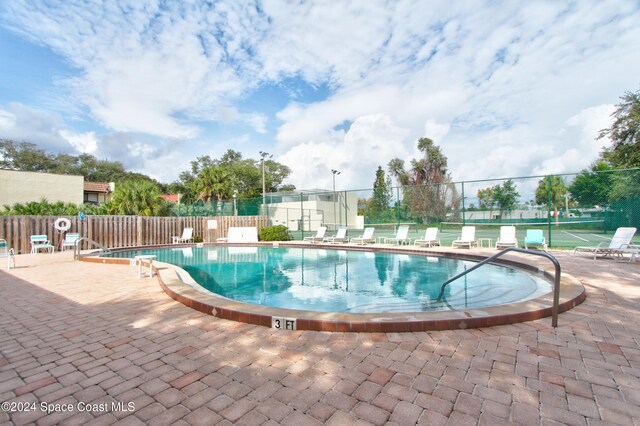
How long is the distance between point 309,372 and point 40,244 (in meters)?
14.4

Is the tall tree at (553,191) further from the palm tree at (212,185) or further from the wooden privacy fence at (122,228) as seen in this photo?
the palm tree at (212,185)

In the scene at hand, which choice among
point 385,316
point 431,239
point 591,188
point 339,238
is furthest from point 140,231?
point 591,188

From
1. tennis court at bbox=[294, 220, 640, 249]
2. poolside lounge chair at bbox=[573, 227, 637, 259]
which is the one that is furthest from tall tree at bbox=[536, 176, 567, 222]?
poolside lounge chair at bbox=[573, 227, 637, 259]

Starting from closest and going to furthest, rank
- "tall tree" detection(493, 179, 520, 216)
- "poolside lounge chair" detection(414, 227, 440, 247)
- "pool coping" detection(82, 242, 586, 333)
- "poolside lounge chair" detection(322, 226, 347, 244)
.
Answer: "pool coping" detection(82, 242, 586, 333), "tall tree" detection(493, 179, 520, 216), "poolside lounge chair" detection(414, 227, 440, 247), "poolside lounge chair" detection(322, 226, 347, 244)

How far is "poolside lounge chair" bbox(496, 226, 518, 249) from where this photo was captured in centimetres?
1045

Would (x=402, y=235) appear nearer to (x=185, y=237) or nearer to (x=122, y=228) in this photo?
(x=185, y=237)

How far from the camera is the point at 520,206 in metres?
11.6

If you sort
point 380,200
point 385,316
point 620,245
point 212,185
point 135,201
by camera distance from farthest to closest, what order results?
point 212,185 < point 135,201 < point 380,200 < point 620,245 < point 385,316

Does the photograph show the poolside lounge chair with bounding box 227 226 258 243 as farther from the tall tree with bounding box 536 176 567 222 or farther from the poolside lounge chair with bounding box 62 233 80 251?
the tall tree with bounding box 536 176 567 222

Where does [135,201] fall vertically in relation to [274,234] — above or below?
above

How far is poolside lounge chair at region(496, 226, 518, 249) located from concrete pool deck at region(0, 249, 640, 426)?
704cm

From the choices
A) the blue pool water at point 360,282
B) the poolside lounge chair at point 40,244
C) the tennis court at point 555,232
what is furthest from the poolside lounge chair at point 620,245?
the poolside lounge chair at point 40,244

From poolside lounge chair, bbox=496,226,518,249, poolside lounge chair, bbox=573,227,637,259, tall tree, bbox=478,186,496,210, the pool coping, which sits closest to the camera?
the pool coping

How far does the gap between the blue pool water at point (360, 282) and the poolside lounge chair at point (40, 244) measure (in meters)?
5.03
